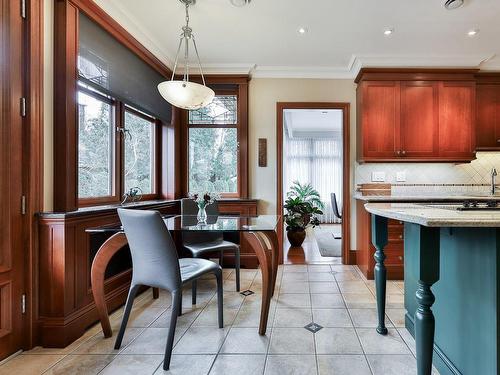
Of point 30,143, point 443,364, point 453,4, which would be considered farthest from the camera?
point 453,4

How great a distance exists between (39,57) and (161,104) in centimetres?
157

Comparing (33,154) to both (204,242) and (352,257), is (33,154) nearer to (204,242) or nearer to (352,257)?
(204,242)

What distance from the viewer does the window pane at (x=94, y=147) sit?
7.81 feet

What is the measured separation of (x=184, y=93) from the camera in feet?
7.23

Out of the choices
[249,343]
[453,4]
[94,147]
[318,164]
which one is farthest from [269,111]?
[318,164]

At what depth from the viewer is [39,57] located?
1870 mm

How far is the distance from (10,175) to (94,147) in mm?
849

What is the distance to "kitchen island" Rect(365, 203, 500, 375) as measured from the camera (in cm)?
117

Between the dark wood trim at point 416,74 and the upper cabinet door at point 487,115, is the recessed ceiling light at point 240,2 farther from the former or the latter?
the upper cabinet door at point 487,115

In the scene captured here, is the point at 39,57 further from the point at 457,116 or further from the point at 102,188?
the point at 457,116

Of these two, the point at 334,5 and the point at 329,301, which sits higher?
the point at 334,5

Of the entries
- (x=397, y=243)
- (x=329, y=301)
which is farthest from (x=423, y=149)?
(x=329, y=301)

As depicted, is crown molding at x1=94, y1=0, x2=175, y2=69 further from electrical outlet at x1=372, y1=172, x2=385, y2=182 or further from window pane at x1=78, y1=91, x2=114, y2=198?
electrical outlet at x1=372, y1=172, x2=385, y2=182

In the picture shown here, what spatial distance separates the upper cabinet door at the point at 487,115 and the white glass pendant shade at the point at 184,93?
3546 millimetres
